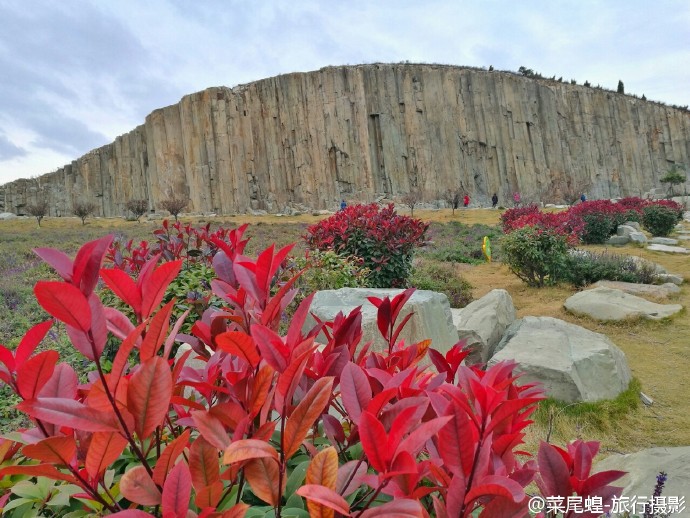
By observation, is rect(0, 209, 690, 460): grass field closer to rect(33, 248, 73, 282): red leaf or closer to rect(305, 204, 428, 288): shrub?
rect(33, 248, 73, 282): red leaf

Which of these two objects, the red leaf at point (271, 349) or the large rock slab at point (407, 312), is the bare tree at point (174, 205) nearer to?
the large rock slab at point (407, 312)

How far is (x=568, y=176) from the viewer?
38.3 meters

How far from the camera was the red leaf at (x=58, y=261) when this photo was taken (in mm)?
694

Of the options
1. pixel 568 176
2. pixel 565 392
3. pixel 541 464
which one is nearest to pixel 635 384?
pixel 565 392

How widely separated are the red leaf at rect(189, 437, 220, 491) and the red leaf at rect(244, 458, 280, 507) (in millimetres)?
56

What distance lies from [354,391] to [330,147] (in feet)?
109

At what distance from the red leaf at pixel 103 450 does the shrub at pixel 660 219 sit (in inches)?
777

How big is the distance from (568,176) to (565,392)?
3916cm

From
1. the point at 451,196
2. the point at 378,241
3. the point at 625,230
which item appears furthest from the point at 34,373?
the point at 451,196

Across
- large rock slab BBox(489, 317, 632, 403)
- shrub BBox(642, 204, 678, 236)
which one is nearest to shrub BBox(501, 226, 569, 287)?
large rock slab BBox(489, 317, 632, 403)

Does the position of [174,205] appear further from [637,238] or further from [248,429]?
[248,429]

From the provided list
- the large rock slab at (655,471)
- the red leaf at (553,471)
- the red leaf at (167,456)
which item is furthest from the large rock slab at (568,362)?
the red leaf at (167,456)

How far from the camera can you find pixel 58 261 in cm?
72

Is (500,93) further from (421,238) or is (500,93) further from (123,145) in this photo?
(421,238)
